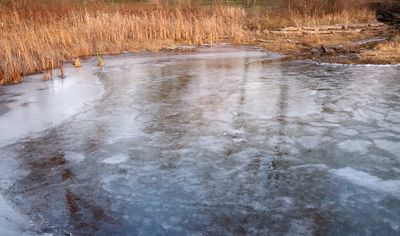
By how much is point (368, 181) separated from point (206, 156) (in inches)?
66.7

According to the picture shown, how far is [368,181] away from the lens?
3.81m

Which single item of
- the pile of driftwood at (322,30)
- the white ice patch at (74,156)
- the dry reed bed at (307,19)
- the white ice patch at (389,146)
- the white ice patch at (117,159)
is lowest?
the white ice patch at (389,146)

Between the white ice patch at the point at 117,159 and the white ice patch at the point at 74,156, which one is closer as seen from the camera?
the white ice patch at the point at 117,159

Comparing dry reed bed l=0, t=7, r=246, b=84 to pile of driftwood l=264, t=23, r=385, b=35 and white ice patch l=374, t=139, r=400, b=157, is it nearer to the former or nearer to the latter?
pile of driftwood l=264, t=23, r=385, b=35

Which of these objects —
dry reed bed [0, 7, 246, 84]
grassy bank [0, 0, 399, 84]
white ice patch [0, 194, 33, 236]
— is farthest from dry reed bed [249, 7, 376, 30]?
white ice patch [0, 194, 33, 236]

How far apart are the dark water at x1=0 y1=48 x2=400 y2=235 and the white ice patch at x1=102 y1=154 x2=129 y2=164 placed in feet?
0.12

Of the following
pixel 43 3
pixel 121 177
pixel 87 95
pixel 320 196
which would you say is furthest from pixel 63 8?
pixel 320 196

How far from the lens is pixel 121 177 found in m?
4.09

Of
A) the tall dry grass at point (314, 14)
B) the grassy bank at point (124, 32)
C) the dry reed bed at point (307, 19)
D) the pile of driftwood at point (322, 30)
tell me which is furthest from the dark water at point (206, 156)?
the tall dry grass at point (314, 14)

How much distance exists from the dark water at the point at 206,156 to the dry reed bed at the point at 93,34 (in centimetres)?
242

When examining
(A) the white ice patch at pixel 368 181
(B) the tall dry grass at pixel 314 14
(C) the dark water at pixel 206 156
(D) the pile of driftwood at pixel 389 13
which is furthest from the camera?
(D) the pile of driftwood at pixel 389 13

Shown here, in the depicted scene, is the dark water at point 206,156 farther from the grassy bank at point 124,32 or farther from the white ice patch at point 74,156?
the grassy bank at point 124,32

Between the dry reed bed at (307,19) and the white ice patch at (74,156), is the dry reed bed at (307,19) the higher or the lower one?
the higher one

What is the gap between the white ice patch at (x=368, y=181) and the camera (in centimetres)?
366
